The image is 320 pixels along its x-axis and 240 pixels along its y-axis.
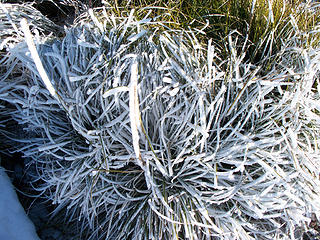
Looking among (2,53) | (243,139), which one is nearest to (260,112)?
(243,139)

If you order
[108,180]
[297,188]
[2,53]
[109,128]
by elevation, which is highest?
[2,53]

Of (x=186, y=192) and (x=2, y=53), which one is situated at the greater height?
(x=2, y=53)

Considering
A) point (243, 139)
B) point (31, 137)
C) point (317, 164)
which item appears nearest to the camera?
point (243, 139)

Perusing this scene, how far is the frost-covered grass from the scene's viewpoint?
94 centimetres

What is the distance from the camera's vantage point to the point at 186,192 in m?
1.00

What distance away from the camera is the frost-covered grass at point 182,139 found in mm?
941

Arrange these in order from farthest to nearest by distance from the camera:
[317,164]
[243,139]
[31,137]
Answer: [31,137], [317,164], [243,139]

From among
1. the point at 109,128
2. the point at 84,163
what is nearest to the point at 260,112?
the point at 109,128

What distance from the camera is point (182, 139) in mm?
993

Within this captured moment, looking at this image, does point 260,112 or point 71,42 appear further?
point 71,42

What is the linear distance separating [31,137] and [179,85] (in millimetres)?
728

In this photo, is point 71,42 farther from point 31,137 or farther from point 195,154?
point 195,154

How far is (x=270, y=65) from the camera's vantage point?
1.11m

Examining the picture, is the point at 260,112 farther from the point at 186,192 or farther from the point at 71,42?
the point at 71,42
